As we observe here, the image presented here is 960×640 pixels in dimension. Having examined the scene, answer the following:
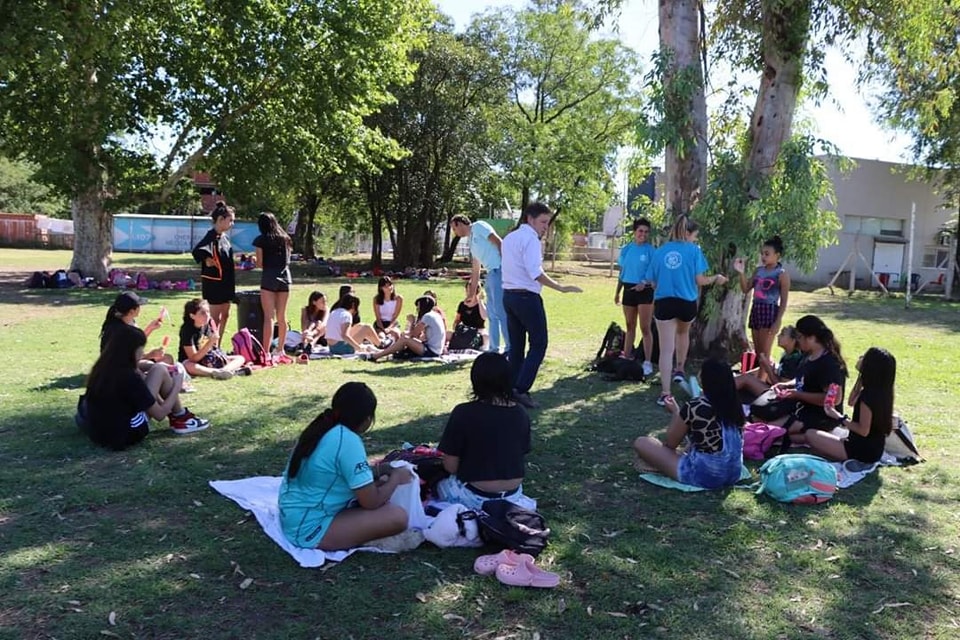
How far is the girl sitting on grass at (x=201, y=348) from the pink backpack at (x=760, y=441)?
530 centimetres

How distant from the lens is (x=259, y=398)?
7199mm

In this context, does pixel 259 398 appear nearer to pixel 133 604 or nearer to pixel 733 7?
pixel 133 604

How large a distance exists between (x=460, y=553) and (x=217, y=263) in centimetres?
582

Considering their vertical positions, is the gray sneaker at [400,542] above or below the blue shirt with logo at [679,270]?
below

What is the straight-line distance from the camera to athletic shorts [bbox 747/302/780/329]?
7.95m

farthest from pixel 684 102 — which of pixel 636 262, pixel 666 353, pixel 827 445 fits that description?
pixel 827 445

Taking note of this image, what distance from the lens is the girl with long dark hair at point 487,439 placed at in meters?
4.00

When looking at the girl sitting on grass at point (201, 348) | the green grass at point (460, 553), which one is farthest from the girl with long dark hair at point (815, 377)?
the girl sitting on grass at point (201, 348)

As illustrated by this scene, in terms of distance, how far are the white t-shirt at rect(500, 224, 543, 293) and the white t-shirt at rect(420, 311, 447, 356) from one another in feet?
8.92

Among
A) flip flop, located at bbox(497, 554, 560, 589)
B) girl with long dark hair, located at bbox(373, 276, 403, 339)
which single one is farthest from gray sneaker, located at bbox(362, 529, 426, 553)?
girl with long dark hair, located at bbox(373, 276, 403, 339)

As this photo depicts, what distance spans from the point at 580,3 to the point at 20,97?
579 inches

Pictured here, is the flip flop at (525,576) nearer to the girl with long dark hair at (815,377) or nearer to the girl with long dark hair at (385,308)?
the girl with long dark hair at (815,377)

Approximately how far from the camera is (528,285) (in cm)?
696

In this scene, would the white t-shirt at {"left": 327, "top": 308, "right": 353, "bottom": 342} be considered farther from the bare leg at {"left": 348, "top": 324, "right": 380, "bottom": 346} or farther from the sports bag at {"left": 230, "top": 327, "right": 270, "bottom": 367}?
the sports bag at {"left": 230, "top": 327, "right": 270, "bottom": 367}
